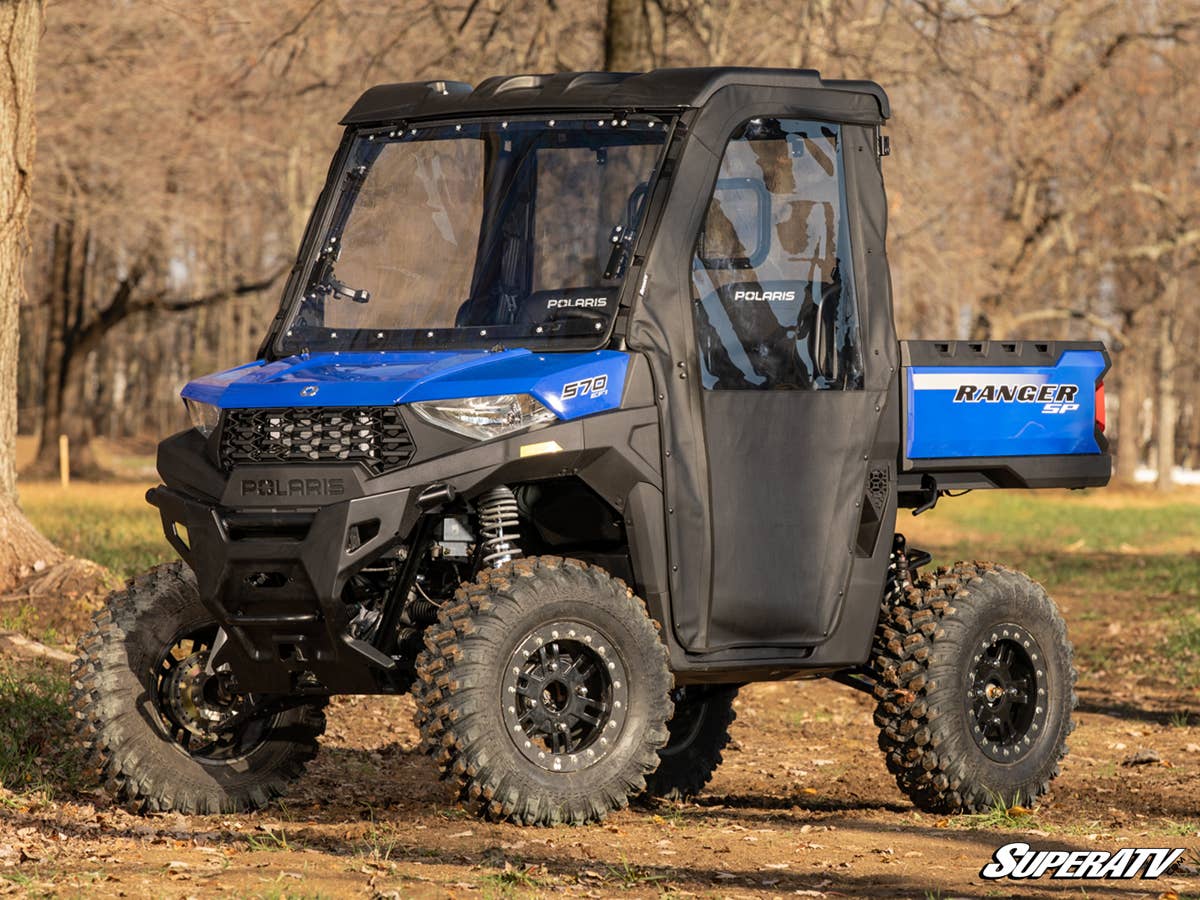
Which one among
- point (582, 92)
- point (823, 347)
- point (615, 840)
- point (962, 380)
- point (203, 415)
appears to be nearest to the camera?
point (615, 840)

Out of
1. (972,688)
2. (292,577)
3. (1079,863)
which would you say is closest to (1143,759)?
(972,688)

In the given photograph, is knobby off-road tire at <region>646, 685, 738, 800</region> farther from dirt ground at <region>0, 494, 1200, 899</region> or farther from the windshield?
the windshield

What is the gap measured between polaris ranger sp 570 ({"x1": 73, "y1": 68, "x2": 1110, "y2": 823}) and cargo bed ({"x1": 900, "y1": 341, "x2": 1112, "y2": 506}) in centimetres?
2

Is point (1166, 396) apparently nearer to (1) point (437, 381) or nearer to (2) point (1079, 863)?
(2) point (1079, 863)

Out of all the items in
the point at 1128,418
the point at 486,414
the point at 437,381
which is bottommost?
the point at 1128,418

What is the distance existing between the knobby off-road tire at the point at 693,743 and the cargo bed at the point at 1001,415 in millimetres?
1255

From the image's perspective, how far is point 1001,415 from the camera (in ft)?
25.8

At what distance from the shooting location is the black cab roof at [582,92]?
689 centimetres

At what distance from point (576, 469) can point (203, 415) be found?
1394mm

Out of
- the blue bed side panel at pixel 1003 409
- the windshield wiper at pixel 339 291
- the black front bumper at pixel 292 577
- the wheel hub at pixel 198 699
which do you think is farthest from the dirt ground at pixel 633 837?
the windshield wiper at pixel 339 291

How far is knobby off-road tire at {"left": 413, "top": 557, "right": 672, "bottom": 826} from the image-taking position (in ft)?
20.7

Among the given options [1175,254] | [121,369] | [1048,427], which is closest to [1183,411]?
[1175,254]

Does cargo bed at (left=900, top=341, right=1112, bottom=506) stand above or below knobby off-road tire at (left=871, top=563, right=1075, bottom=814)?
above

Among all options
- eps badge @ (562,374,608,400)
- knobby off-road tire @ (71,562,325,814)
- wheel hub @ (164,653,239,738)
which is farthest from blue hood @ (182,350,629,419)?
wheel hub @ (164,653,239,738)
